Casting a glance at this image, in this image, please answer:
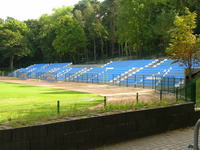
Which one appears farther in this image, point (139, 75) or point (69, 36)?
point (69, 36)

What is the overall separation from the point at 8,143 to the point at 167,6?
53.1 meters

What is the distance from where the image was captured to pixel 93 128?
829 cm

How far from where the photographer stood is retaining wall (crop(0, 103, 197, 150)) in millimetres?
6871

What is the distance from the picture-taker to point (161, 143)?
8.93 metres

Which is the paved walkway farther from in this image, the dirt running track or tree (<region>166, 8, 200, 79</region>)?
tree (<region>166, 8, 200, 79</region>)

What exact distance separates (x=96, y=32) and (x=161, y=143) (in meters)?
62.4

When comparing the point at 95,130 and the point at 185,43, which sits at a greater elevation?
the point at 185,43

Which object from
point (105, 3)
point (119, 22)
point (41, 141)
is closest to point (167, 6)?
point (119, 22)

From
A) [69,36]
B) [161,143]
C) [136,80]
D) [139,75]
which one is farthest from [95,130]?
[69,36]

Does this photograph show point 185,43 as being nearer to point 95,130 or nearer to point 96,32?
point 95,130

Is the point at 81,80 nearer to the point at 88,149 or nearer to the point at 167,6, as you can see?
the point at 167,6

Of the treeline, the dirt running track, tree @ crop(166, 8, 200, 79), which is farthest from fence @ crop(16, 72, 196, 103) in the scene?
the treeline

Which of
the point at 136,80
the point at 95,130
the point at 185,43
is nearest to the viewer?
the point at 95,130

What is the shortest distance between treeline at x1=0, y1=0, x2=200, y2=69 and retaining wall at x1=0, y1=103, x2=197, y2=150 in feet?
64.4
